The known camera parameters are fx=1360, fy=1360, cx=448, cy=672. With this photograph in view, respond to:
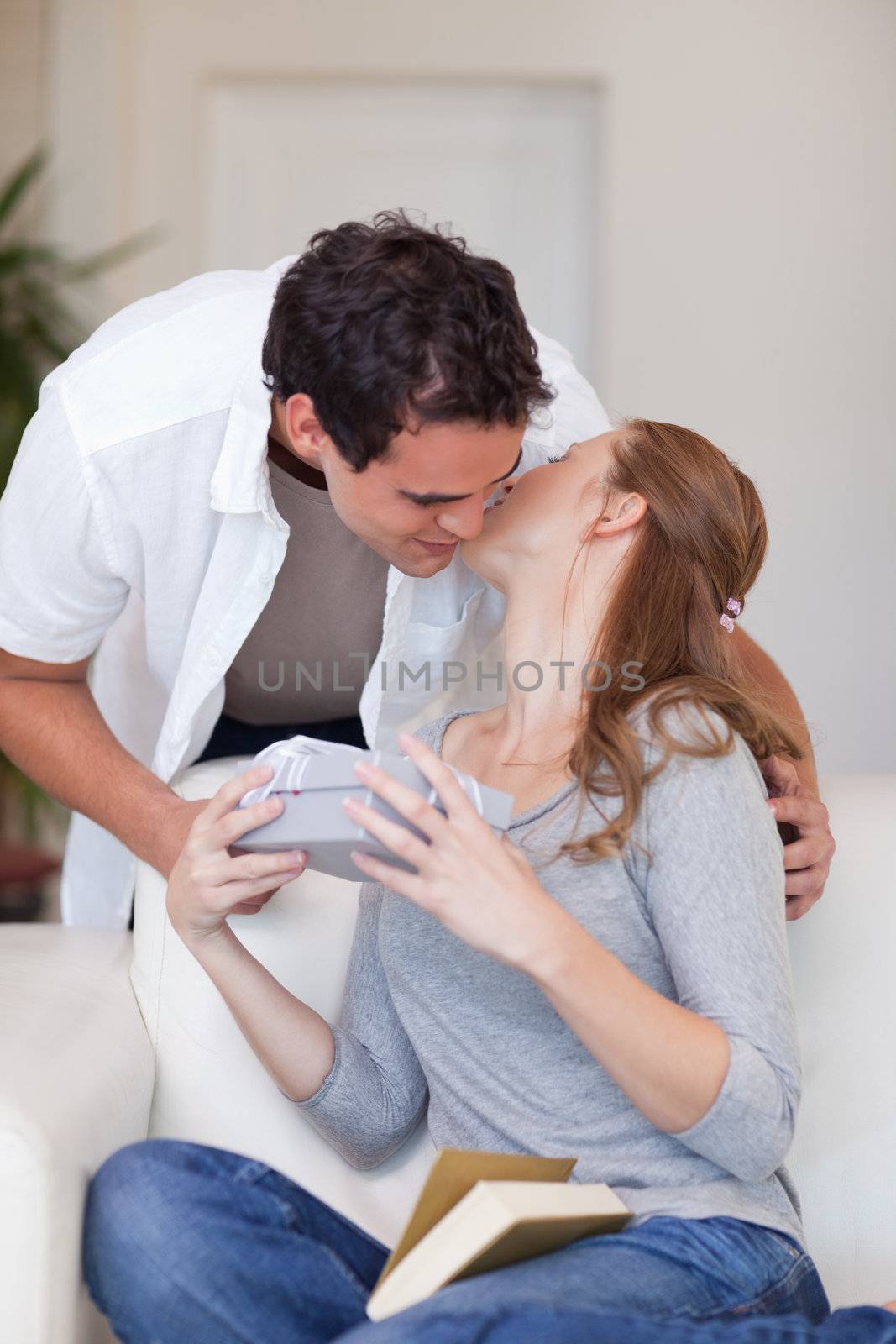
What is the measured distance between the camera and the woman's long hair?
1.25 metres

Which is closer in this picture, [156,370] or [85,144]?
[156,370]

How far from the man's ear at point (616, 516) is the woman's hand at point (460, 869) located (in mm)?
402

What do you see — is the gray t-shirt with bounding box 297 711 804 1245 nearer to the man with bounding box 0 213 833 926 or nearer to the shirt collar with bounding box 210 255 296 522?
the man with bounding box 0 213 833 926

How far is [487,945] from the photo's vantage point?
0.99 metres

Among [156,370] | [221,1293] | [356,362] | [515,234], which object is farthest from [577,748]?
[515,234]

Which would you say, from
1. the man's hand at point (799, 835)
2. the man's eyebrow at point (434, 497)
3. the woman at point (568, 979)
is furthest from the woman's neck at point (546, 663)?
the man's hand at point (799, 835)

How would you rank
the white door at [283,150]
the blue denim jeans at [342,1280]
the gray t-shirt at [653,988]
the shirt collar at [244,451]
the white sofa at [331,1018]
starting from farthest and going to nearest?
the white door at [283,150]
the shirt collar at [244,451]
the white sofa at [331,1018]
the gray t-shirt at [653,988]
the blue denim jeans at [342,1280]

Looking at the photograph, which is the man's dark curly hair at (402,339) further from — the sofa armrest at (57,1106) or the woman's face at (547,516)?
the sofa armrest at (57,1106)

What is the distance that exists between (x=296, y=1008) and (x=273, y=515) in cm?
54

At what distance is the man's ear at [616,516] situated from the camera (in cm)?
130

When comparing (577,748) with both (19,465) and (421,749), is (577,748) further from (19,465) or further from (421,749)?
(19,465)

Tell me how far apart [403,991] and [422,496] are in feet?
1.57

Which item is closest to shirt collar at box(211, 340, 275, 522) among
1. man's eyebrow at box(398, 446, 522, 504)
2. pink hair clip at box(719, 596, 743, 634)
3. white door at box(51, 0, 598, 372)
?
man's eyebrow at box(398, 446, 522, 504)

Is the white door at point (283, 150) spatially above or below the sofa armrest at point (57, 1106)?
above
